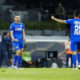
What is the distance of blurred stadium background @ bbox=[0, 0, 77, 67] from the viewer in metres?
21.5

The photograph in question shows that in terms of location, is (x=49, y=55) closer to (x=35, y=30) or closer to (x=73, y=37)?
(x=35, y=30)

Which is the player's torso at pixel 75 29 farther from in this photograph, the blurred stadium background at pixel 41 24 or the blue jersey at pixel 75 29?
the blurred stadium background at pixel 41 24

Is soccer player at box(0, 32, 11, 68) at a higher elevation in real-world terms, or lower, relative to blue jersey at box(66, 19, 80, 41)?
lower

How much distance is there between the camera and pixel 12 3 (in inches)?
1204

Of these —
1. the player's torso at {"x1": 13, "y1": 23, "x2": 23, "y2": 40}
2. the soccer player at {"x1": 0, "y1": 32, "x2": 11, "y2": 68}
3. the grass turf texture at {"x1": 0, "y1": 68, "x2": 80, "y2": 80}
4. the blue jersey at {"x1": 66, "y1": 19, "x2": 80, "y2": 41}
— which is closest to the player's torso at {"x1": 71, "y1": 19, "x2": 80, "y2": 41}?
the blue jersey at {"x1": 66, "y1": 19, "x2": 80, "y2": 41}

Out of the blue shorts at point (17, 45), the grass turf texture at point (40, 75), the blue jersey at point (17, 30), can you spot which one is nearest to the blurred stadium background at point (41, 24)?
the blue shorts at point (17, 45)

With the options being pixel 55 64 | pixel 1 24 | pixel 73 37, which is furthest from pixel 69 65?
pixel 1 24

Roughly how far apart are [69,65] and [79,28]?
581 centimetres

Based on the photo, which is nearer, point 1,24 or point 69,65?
point 69,65

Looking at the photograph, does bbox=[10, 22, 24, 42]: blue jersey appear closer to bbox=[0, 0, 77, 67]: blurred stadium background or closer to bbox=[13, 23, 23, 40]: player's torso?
bbox=[13, 23, 23, 40]: player's torso

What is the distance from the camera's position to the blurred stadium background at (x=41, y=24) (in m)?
21.5

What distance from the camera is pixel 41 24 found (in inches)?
1042

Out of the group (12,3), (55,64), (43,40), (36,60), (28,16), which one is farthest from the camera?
(12,3)

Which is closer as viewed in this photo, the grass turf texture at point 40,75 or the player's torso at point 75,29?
the grass turf texture at point 40,75
